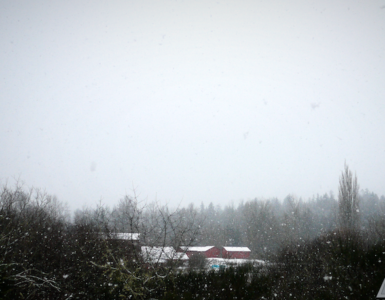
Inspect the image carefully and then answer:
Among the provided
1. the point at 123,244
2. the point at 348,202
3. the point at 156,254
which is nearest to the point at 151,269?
the point at 156,254

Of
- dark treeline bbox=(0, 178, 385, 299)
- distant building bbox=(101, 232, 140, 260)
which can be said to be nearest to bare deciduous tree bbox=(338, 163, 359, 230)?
dark treeline bbox=(0, 178, 385, 299)

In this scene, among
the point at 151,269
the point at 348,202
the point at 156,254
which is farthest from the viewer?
the point at 348,202

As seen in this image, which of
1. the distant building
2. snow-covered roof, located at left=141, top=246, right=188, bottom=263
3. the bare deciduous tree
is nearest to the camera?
Answer: snow-covered roof, located at left=141, top=246, right=188, bottom=263

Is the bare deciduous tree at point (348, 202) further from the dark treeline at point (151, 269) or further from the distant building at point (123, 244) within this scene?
the distant building at point (123, 244)

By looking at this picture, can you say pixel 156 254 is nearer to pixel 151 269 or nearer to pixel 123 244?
pixel 151 269

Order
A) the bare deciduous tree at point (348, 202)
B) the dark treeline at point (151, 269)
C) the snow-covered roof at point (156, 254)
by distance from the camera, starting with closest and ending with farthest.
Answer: the snow-covered roof at point (156, 254) < the dark treeline at point (151, 269) < the bare deciduous tree at point (348, 202)

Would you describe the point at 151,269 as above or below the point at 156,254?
below

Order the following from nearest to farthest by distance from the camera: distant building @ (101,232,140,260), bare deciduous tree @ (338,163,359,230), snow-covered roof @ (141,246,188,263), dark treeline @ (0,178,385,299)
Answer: snow-covered roof @ (141,246,188,263) → dark treeline @ (0,178,385,299) → distant building @ (101,232,140,260) → bare deciduous tree @ (338,163,359,230)

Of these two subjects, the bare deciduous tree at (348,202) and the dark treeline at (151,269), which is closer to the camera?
the dark treeline at (151,269)

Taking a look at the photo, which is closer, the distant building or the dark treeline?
the dark treeline

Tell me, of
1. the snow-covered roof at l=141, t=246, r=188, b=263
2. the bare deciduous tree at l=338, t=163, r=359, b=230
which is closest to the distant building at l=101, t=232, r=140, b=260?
the snow-covered roof at l=141, t=246, r=188, b=263

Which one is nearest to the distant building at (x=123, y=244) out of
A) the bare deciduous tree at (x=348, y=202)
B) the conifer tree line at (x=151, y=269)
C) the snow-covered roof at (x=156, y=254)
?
the conifer tree line at (x=151, y=269)

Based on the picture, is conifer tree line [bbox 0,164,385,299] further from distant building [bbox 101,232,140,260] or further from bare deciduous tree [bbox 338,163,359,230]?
bare deciduous tree [bbox 338,163,359,230]

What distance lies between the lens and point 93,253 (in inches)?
554
